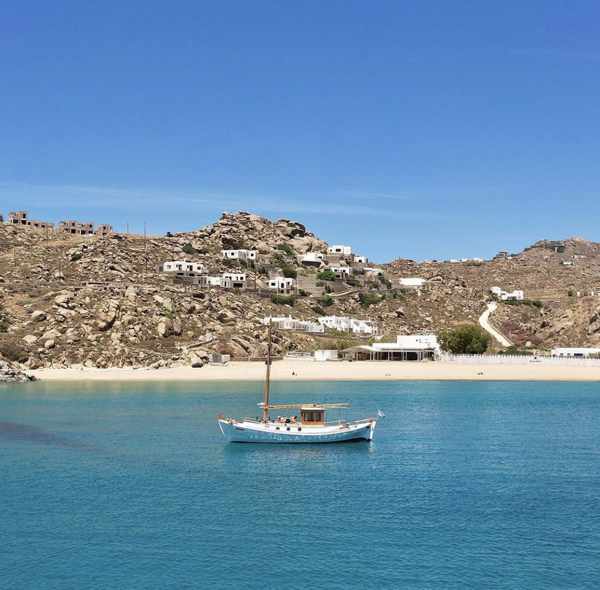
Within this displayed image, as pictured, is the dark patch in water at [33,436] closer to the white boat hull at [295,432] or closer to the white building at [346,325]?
the white boat hull at [295,432]

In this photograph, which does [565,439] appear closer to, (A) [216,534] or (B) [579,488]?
(B) [579,488]

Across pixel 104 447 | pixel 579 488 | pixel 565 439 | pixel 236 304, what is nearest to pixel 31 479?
pixel 104 447

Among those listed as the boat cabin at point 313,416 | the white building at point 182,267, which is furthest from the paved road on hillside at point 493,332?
the boat cabin at point 313,416

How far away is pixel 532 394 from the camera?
109625 millimetres

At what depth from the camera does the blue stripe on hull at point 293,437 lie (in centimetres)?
6869

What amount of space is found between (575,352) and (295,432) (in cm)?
10387

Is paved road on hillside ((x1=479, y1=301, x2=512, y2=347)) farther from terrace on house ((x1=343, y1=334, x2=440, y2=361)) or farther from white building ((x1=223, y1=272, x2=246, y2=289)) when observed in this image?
white building ((x1=223, y1=272, x2=246, y2=289))

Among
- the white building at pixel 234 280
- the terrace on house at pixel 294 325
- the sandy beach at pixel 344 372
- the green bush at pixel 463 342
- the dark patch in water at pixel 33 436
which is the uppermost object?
the white building at pixel 234 280

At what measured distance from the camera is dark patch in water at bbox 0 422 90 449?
66000mm

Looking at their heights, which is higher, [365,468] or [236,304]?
[236,304]

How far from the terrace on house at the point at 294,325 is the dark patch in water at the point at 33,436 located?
86.0 m

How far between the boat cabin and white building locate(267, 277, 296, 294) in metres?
124

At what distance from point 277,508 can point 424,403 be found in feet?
177

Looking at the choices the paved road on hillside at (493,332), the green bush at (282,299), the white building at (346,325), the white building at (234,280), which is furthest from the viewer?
the green bush at (282,299)
